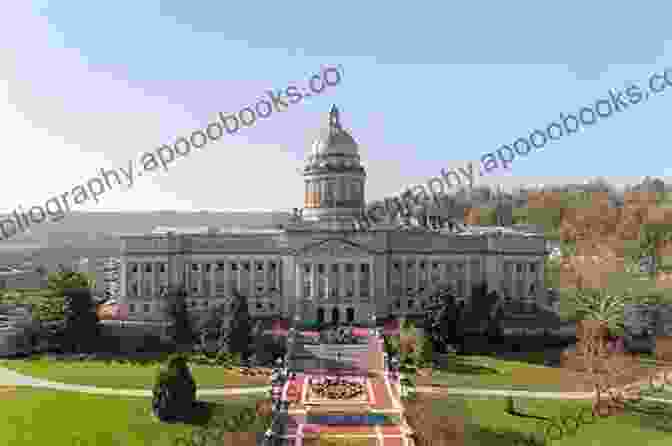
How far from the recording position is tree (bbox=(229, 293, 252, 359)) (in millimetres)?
57844

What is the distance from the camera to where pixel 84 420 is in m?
41.1

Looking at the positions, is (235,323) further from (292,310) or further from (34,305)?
(34,305)

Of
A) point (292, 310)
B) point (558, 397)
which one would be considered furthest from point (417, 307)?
point (558, 397)

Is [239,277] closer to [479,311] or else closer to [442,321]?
[442,321]

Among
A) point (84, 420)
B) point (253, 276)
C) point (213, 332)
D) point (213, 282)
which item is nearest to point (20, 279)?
point (213, 282)

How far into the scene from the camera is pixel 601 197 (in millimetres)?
145375

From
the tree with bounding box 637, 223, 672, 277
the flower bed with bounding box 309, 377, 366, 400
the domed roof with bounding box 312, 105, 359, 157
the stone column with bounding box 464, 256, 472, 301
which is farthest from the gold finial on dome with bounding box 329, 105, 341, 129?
the tree with bounding box 637, 223, 672, 277

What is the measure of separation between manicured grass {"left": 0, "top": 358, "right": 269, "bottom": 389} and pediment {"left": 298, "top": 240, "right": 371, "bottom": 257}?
2158 cm

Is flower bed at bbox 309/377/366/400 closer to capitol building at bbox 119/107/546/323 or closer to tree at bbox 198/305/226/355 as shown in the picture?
tree at bbox 198/305/226/355

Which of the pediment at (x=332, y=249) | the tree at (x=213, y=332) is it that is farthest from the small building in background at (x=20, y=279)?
the pediment at (x=332, y=249)

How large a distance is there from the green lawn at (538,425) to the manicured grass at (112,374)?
19.3 meters

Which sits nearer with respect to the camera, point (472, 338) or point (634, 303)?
point (472, 338)

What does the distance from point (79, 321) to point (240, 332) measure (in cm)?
1952

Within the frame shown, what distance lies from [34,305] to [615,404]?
214 ft
